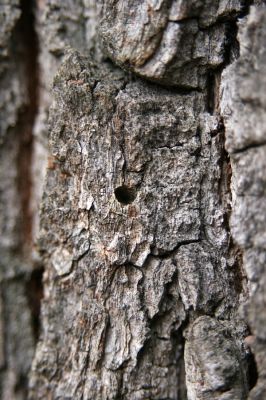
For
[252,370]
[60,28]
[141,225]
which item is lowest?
[252,370]

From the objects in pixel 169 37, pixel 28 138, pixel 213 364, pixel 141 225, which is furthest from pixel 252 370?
pixel 28 138

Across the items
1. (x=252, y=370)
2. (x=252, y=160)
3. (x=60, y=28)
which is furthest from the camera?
(x=60, y=28)

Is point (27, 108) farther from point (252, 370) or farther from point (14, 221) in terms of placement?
point (252, 370)

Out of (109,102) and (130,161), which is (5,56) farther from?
(130,161)

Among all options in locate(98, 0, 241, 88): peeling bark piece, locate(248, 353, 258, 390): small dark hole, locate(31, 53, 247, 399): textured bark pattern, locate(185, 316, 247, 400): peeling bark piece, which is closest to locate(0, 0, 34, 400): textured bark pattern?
locate(31, 53, 247, 399): textured bark pattern

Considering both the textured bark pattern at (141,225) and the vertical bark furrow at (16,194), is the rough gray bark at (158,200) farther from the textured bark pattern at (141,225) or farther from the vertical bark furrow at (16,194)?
the vertical bark furrow at (16,194)

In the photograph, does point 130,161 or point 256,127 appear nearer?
point 256,127

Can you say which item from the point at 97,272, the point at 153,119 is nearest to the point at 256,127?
the point at 153,119
